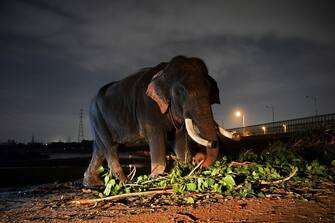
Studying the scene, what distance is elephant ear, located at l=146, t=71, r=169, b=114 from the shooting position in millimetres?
6389

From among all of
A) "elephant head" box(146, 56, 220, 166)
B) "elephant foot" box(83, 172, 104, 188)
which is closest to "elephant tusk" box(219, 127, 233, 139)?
"elephant head" box(146, 56, 220, 166)

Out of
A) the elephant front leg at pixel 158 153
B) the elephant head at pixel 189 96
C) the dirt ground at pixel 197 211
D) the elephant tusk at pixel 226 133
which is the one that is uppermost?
the elephant head at pixel 189 96

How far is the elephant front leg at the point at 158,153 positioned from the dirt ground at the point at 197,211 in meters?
1.73

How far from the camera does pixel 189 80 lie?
6.21 metres

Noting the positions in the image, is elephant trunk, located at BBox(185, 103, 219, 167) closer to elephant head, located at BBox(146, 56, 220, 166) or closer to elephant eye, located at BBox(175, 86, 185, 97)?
elephant head, located at BBox(146, 56, 220, 166)

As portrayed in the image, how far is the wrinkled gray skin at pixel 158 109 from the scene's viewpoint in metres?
6.01

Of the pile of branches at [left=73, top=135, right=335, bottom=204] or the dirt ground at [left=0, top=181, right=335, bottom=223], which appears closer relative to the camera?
the dirt ground at [left=0, top=181, right=335, bottom=223]

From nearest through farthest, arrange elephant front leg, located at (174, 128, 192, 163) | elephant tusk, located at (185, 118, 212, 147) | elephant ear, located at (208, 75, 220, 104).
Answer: elephant tusk, located at (185, 118, 212, 147)
elephant ear, located at (208, 75, 220, 104)
elephant front leg, located at (174, 128, 192, 163)

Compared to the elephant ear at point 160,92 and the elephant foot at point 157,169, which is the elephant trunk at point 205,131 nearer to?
the elephant ear at point 160,92

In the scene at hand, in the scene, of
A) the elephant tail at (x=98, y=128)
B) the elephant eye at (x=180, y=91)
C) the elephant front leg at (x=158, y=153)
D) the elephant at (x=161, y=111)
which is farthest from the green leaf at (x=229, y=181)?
the elephant tail at (x=98, y=128)

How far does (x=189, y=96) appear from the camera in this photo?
6.02 m

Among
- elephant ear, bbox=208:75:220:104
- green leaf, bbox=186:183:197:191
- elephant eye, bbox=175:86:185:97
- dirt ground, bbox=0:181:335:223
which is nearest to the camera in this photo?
dirt ground, bbox=0:181:335:223

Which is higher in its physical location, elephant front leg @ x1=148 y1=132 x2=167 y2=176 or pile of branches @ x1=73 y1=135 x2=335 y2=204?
elephant front leg @ x1=148 y1=132 x2=167 y2=176

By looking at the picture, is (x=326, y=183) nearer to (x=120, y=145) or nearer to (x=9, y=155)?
(x=120, y=145)
